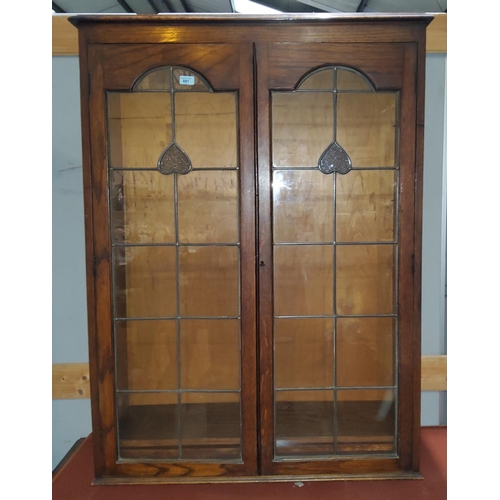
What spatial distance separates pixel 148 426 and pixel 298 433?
0.52 meters

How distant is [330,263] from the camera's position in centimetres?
141

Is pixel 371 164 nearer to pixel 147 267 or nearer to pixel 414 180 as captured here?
pixel 414 180

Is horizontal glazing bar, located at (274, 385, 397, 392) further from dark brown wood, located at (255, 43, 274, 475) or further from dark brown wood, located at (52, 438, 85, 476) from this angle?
dark brown wood, located at (52, 438, 85, 476)

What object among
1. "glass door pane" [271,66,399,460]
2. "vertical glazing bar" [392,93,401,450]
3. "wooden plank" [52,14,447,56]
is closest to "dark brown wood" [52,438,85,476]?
"glass door pane" [271,66,399,460]

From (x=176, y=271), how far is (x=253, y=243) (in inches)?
12.0

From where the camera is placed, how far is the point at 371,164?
1325 millimetres

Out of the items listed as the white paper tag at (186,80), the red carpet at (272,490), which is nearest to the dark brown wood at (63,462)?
the red carpet at (272,490)

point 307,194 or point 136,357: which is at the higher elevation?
point 307,194

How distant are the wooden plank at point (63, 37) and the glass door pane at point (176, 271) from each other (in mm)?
632

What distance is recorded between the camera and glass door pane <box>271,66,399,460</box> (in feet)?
4.31

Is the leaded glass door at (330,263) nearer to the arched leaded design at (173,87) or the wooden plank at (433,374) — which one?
the arched leaded design at (173,87)

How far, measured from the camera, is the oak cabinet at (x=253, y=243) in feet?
4.08

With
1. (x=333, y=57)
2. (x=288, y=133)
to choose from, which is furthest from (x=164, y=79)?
(x=333, y=57)

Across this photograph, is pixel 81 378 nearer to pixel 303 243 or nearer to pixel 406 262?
pixel 303 243
